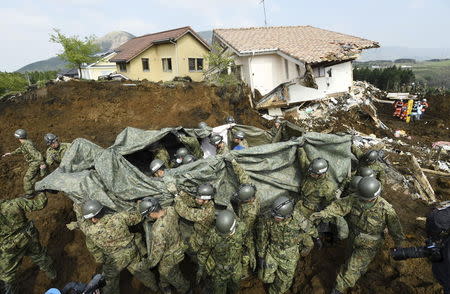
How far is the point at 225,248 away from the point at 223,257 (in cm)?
16

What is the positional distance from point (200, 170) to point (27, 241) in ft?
10.4

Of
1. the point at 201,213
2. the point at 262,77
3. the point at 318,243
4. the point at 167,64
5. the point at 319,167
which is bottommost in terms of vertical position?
the point at 318,243

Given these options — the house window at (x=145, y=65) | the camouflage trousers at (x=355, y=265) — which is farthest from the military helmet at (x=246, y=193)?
the house window at (x=145, y=65)

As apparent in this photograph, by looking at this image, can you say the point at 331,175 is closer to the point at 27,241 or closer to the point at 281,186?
the point at 281,186

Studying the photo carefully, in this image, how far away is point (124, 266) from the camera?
3.93 metres

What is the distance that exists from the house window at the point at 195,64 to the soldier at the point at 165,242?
1733 centimetres

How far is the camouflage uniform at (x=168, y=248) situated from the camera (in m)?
3.75

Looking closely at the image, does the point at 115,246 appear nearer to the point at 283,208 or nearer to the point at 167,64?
the point at 283,208

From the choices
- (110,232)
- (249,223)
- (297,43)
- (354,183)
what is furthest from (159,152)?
(297,43)

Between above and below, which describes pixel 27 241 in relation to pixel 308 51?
below

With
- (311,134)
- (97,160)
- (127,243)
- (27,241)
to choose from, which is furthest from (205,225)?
(27,241)

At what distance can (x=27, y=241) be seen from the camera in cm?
430

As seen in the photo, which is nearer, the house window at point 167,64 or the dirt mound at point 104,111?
the dirt mound at point 104,111

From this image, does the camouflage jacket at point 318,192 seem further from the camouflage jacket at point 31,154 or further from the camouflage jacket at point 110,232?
the camouflage jacket at point 31,154
